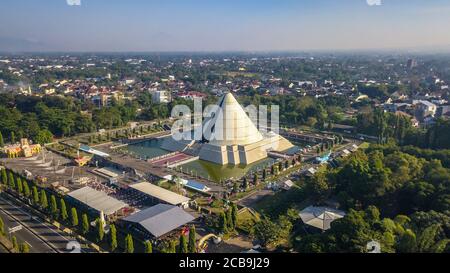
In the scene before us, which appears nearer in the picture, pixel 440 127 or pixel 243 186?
pixel 243 186

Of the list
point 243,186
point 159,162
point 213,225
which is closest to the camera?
point 213,225

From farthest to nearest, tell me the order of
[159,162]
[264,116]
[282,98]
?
[282,98]
[264,116]
[159,162]

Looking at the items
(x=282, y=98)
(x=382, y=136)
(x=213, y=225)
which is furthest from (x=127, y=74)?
(x=213, y=225)

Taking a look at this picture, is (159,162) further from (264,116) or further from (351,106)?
(351,106)

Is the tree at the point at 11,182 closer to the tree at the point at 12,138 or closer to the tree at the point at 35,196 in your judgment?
the tree at the point at 35,196

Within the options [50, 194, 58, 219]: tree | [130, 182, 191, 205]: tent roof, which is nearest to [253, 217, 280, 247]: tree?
[130, 182, 191, 205]: tent roof

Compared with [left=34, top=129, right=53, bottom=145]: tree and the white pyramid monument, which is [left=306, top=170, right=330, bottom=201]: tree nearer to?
the white pyramid monument

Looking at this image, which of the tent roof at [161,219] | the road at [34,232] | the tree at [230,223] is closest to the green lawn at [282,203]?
the tree at [230,223]
